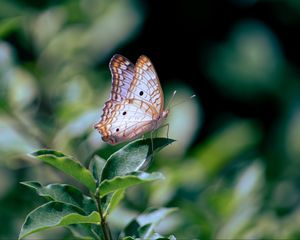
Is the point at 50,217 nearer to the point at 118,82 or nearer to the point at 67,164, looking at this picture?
the point at 67,164

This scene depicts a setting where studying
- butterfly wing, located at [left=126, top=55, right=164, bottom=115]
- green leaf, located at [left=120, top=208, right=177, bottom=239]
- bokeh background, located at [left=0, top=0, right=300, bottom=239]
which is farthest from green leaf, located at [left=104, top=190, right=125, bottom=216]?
bokeh background, located at [left=0, top=0, right=300, bottom=239]

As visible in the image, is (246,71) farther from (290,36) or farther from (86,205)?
(86,205)

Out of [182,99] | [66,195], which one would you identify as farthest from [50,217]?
[182,99]

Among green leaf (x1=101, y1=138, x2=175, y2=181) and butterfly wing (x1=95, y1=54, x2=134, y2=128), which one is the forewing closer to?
butterfly wing (x1=95, y1=54, x2=134, y2=128)

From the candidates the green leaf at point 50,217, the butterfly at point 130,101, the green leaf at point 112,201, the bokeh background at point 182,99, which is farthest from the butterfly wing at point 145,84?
the green leaf at point 50,217

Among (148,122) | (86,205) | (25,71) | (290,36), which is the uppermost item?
(290,36)

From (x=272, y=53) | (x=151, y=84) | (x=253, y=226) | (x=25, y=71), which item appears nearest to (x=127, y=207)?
(x=253, y=226)
